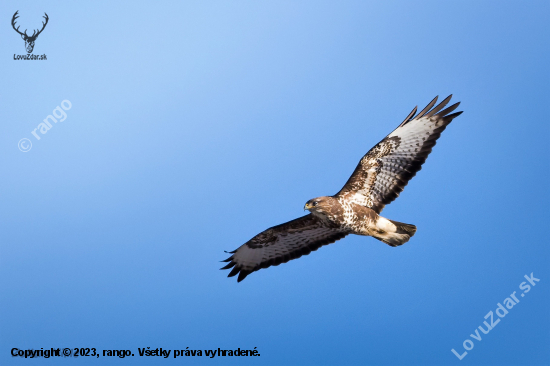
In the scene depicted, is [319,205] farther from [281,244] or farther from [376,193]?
[281,244]

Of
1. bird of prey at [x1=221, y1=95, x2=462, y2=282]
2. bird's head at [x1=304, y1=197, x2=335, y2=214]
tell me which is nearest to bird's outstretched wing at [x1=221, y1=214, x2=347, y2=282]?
bird of prey at [x1=221, y1=95, x2=462, y2=282]

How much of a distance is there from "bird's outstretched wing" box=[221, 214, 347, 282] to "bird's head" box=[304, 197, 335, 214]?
75 cm

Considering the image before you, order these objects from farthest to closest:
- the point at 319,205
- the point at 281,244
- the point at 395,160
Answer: the point at 281,244 → the point at 395,160 → the point at 319,205

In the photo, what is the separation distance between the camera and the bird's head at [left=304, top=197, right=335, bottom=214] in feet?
29.7

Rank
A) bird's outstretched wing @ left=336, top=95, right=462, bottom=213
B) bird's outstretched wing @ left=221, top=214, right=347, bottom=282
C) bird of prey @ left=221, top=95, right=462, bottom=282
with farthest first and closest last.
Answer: bird's outstretched wing @ left=221, top=214, right=347, bottom=282 < bird's outstretched wing @ left=336, top=95, right=462, bottom=213 < bird of prey @ left=221, top=95, right=462, bottom=282

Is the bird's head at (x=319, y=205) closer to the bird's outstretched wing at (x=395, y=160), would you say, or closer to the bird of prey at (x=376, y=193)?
the bird of prey at (x=376, y=193)

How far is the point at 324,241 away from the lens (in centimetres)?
1017

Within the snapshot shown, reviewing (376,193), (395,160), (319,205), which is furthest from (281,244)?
(395,160)

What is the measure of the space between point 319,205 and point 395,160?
5.34ft

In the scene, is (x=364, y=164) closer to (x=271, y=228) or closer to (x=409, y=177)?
(x=409, y=177)

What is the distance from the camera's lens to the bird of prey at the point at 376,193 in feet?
30.3

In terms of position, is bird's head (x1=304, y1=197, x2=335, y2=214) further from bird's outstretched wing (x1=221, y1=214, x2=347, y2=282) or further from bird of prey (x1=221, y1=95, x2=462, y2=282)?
bird's outstretched wing (x1=221, y1=214, x2=347, y2=282)

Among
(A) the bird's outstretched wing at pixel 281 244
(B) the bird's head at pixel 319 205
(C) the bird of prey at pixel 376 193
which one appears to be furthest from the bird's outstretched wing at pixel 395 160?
(A) the bird's outstretched wing at pixel 281 244

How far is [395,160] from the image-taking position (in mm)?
9664
